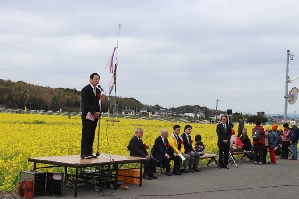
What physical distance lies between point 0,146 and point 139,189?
818 centimetres

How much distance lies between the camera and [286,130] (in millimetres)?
20609

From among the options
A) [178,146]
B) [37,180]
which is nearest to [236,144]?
[178,146]

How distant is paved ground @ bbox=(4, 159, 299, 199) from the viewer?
10.1 meters

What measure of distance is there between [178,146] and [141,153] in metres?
2.14

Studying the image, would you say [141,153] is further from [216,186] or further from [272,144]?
[272,144]

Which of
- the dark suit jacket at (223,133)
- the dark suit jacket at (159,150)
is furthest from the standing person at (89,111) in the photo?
the dark suit jacket at (223,133)

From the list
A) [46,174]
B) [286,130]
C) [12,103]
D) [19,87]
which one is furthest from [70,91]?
[46,174]

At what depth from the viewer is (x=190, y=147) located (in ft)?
48.6

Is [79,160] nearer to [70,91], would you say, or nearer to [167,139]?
[167,139]

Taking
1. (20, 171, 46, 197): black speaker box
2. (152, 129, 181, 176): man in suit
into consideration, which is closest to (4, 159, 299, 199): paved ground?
(20, 171, 46, 197): black speaker box

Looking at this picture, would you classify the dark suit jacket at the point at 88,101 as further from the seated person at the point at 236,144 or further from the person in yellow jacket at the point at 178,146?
the seated person at the point at 236,144

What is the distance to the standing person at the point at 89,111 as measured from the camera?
1065cm

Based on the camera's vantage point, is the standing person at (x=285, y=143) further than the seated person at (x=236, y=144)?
Yes

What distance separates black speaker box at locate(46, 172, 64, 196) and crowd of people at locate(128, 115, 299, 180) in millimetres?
2794
